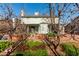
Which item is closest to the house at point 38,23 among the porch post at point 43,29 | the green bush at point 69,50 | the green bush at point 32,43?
the porch post at point 43,29

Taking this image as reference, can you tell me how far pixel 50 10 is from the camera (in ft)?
8.00

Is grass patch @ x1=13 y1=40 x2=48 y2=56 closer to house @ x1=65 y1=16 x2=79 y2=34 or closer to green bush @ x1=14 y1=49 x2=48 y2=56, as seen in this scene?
green bush @ x1=14 y1=49 x2=48 y2=56

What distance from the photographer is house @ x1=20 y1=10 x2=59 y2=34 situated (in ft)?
7.89

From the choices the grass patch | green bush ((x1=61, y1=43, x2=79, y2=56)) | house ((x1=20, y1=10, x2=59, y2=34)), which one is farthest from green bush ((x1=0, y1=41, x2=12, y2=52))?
green bush ((x1=61, y1=43, x2=79, y2=56))

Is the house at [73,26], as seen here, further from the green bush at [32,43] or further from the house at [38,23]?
the green bush at [32,43]

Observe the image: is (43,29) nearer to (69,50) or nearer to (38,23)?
(38,23)

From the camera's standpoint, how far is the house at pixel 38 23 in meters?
2.41

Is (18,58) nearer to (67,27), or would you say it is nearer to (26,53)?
(26,53)

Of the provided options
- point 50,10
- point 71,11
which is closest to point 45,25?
point 50,10

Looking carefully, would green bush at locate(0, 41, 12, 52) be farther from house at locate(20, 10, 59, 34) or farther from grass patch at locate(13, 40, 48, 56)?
house at locate(20, 10, 59, 34)

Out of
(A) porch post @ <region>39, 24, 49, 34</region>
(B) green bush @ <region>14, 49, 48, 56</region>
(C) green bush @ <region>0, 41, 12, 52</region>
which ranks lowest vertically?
(B) green bush @ <region>14, 49, 48, 56</region>

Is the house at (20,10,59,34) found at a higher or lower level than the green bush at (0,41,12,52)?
higher

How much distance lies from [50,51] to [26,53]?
272 mm

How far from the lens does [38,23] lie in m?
2.42
